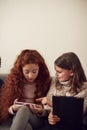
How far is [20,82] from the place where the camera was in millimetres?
1985

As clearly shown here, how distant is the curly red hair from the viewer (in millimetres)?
1945

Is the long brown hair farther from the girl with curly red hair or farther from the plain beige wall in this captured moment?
the plain beige wall

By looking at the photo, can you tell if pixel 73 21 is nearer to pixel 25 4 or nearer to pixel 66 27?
pixel 66 27

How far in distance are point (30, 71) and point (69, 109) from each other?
457 millimetres

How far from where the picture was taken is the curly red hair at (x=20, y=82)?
1.95m

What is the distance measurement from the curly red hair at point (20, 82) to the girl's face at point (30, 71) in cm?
3

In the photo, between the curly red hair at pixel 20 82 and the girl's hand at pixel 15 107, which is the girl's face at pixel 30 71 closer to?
the curly red hair at pixel 20 82

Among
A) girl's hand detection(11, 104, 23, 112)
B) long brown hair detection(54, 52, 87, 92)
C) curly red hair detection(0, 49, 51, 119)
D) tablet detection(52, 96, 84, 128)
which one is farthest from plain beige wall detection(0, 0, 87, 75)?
tablet detection(52, 96, 84, 128)

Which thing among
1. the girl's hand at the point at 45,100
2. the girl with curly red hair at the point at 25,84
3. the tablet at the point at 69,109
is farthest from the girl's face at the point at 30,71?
the tablet at the point at 69,109

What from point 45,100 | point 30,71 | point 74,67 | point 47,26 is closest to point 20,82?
point 30,71

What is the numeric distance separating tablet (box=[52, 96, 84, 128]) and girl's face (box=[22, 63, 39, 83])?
14.0 inches

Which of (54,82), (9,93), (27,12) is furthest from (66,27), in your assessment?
(9,93)

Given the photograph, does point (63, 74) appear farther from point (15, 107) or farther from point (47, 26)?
point (47, 26)

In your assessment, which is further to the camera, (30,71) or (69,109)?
(30,71)
